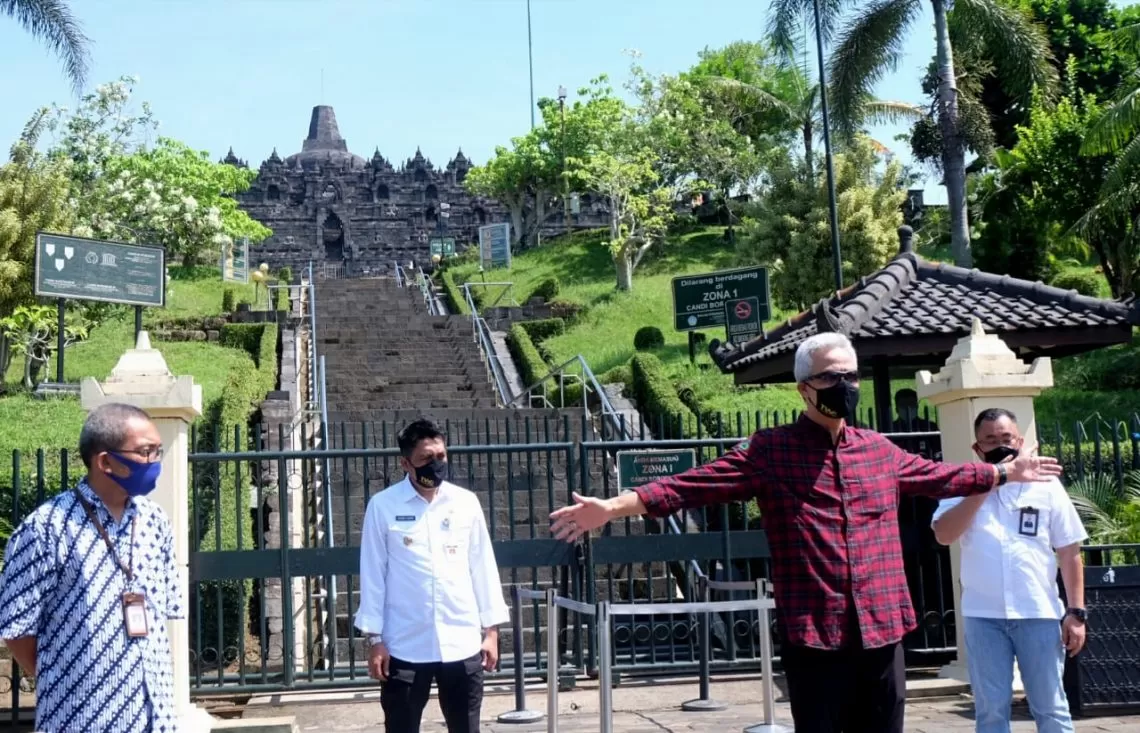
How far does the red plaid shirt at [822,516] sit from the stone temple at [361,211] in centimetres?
6482

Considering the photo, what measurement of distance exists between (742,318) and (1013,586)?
60.0 feet

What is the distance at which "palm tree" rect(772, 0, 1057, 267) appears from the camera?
2506 centimetres

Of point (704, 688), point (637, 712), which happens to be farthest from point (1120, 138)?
point (637, 712)

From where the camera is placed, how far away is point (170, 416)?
8.09 meters

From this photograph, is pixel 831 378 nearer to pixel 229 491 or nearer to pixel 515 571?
pixel 515 571

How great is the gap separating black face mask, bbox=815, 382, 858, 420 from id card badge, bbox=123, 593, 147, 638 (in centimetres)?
222

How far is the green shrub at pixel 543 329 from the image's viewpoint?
30875 mm

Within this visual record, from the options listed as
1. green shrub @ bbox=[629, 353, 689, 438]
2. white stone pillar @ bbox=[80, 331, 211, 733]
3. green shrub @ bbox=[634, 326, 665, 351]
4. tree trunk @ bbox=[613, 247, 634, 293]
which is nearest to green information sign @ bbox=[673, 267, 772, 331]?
green shrub @ bbox=[629, 353, 689, 438]

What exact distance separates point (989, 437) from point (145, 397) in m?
4.97

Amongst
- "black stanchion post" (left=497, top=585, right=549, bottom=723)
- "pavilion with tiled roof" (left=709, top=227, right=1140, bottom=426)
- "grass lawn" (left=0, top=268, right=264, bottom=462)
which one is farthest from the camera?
"grass lawn" (left=0, top=268, right=264, bottom=462)

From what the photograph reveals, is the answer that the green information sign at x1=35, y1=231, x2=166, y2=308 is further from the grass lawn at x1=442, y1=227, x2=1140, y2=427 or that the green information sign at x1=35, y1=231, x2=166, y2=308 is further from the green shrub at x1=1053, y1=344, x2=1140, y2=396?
the green shrub at x1=1053, y1=344, x2=1140, y2=396

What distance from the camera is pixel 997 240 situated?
3206 centimetres

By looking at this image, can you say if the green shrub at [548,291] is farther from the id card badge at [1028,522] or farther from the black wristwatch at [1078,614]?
the black wristwatch at [1078,614]

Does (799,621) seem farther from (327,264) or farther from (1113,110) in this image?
(327,264)
